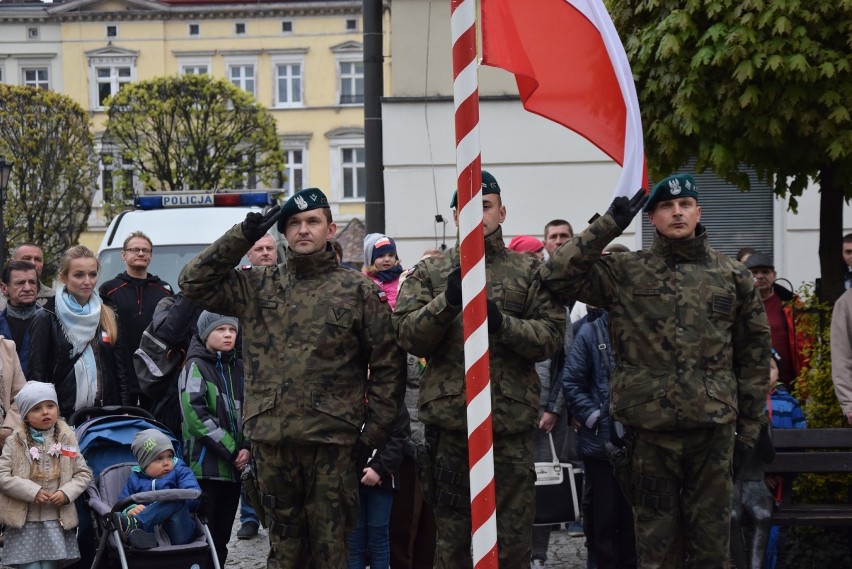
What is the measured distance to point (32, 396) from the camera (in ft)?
23.4

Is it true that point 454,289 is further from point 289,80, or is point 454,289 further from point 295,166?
point 289,80

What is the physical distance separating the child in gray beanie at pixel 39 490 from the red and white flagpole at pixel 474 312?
3.09 metres

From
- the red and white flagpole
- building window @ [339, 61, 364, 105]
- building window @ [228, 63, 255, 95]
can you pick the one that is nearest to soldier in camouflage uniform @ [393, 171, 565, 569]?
the red and white flagpole

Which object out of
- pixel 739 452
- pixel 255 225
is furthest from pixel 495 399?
pixel 255 225

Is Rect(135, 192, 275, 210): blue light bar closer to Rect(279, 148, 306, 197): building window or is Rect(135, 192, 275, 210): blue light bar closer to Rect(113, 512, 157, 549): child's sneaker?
Rect(113, 512, 157, 549): child's sneaker

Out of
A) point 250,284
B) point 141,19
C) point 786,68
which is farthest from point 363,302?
point 141,19

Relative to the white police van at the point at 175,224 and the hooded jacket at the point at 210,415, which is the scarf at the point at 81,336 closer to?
the hooded jacket at the point at 210,415

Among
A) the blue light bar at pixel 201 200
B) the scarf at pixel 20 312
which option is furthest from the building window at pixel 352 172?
the scarf at pixel 20 312

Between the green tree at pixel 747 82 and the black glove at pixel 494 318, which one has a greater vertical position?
the green tree at pixel 747 82

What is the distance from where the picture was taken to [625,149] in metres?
6.08

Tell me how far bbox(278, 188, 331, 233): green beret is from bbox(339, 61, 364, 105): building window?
179 feet

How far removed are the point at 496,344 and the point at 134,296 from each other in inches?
158

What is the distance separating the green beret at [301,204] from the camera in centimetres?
586

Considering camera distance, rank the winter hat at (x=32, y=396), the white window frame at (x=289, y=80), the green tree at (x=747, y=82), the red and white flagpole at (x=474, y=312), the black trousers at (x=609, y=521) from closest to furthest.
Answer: the red and white flagpole at (x=474, y=312), the winter hat at (x=32, y=396), the black trousers at (x=609, y=521), the green tree at (x=747, y=82), the white window frame at (x=289, y=80)
